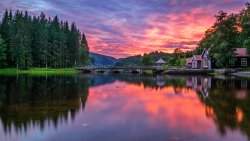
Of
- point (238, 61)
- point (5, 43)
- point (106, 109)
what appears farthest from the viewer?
point (5, 43)

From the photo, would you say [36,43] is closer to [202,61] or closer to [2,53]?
[2,53]

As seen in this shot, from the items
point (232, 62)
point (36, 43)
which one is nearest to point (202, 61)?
point (232, 62)

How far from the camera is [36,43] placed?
9906 centimetres

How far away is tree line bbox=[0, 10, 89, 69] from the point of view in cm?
9088

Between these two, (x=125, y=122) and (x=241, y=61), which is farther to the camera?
(x=241, y=61)

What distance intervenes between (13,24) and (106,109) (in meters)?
84.3

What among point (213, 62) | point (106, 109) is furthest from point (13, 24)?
point (106, 109)

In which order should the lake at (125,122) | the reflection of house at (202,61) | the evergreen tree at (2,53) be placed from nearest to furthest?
the lake at (125,122), the evergreen tree at (2,53), the reflection of house at (202,61)

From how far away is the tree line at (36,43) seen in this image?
90.9 m

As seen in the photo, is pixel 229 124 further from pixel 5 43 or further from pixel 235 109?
pixel 5 43

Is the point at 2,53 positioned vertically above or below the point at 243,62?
above

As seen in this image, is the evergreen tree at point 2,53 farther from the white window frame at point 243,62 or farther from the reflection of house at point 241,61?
the white window frame at point 243,62

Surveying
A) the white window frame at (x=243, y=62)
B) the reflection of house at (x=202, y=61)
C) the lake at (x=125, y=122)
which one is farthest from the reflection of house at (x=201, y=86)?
the reflection of house at (x=202, y=61)

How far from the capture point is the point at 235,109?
18.7 meters
